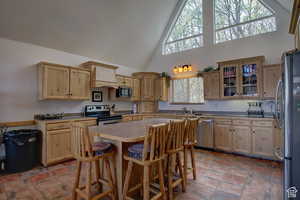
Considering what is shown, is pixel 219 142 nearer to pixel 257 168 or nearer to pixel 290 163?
pixel 257 168

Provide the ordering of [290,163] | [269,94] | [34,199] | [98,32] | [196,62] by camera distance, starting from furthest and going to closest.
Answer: [196,62], [98,32], [269,94], [34,199], [290,163]

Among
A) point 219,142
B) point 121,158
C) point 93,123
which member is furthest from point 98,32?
point 219,142

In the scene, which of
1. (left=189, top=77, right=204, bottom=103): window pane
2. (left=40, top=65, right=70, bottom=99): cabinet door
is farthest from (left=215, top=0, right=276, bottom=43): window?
(left=40, top=65, right=70, bottom=99): cabinet door

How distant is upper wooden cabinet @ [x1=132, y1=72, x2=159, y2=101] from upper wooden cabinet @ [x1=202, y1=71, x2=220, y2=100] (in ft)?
6.00

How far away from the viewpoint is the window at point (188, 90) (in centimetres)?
520

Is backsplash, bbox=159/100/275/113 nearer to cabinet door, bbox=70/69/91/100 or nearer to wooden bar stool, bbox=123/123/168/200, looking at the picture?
cabinet door, bbox=70/69/91/100

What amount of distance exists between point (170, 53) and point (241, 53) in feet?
7.57

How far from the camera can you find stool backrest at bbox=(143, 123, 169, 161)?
5.70 ft

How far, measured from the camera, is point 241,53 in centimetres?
443

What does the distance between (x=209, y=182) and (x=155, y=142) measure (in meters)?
1.47

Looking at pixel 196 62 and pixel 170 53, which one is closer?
pixel 196 62

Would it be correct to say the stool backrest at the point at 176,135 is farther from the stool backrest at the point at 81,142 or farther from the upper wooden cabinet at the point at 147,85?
the upper wooden cabinet at the point at 147,85

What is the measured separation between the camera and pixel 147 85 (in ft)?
18.7

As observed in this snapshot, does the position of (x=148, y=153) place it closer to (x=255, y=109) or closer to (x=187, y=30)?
(x=255, y=109)
